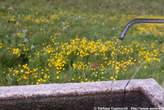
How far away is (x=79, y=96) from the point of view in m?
4.80

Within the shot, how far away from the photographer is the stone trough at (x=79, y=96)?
462cm

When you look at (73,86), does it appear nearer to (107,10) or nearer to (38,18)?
(38,18)

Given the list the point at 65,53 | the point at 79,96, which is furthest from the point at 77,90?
the point at 65,53

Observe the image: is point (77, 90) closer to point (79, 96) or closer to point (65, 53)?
point (79, 96)

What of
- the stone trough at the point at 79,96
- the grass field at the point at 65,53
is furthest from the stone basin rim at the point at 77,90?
the grass field at the point at 65,53

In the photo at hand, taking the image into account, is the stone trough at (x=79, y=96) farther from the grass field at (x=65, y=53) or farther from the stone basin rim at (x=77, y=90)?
the grass field at (x=65, y=53)

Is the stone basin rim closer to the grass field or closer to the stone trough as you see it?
the stone trough

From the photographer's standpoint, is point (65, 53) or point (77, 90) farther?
point (65, 53)

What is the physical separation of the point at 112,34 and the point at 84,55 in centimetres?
481

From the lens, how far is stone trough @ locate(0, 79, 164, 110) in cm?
462

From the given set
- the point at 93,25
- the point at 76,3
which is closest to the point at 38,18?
the point at 93,25

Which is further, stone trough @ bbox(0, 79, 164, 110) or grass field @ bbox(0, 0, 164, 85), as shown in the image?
grass field @ bbox(0, 0, 164, 85)

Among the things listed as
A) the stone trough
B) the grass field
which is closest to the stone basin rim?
the stone trough

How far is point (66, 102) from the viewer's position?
→ 473 cm
